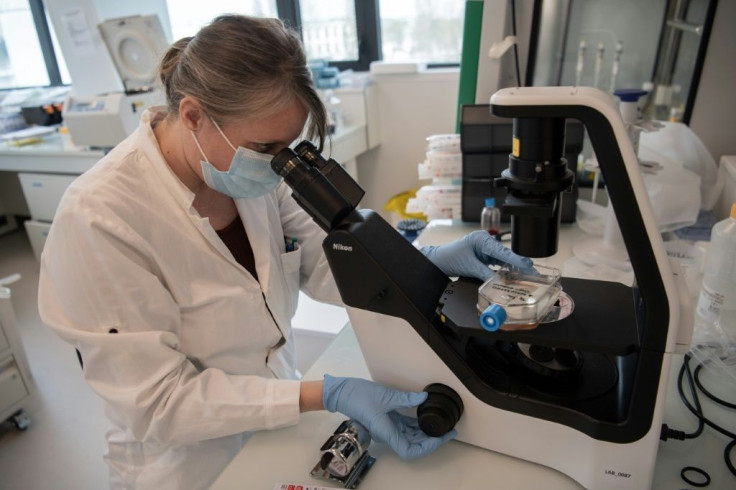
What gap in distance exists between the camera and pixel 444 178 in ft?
5.52

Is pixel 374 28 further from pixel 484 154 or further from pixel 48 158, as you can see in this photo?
pixel 48 158

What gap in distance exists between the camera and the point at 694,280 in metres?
1.20

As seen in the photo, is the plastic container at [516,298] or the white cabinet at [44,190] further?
the white cabinet at [44,190]

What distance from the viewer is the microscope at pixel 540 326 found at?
60 centimetres

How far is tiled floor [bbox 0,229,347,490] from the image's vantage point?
1.77 meters

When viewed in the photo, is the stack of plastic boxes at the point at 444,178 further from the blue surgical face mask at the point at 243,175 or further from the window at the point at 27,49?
the window at the point at 27,49

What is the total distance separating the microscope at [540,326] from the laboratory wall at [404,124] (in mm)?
2047

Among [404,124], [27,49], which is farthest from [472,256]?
[27,49]

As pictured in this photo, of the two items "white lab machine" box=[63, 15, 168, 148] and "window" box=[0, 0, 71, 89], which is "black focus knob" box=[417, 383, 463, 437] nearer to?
"white lab machine" box=[63, 15, 168, 148]

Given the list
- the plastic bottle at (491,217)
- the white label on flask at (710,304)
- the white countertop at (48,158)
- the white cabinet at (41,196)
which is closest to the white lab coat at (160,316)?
the plastic bottle at (491,217)

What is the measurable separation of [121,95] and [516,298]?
2.53 m

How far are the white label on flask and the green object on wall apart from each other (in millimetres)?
1006

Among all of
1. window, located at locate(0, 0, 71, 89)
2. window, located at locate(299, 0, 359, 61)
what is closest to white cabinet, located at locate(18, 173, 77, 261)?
window, located at locate(0, 0, 71, 89)

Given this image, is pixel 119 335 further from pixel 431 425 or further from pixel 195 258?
A: pixel 431 425
